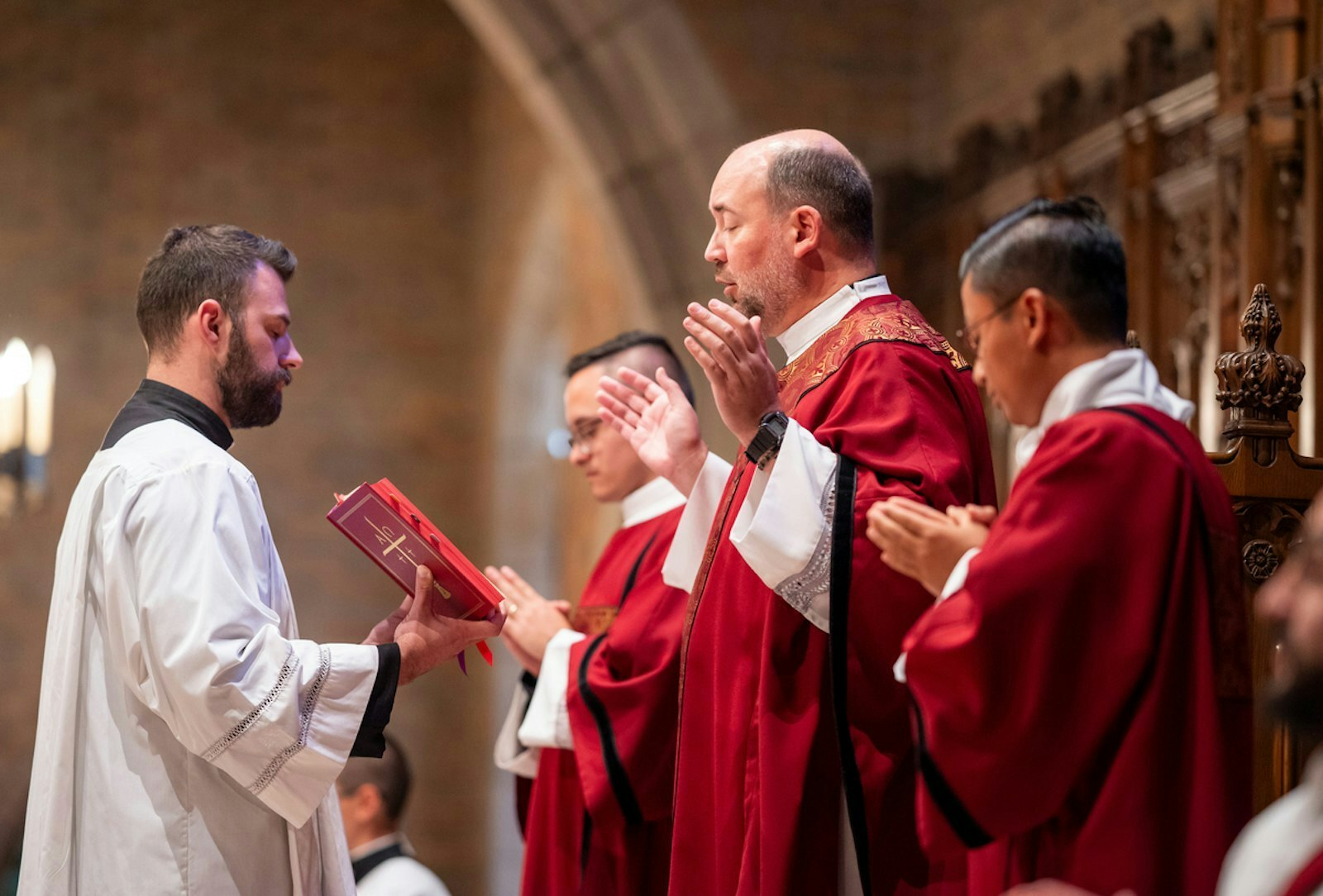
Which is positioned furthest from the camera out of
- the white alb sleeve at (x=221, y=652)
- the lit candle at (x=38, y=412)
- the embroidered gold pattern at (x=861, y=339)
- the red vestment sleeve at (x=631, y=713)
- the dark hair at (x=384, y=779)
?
the lit candle at (x=38, y=412)

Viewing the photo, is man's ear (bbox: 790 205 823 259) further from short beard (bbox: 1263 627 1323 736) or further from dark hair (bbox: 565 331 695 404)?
short beard (bbox: 1263 627 1323 736)

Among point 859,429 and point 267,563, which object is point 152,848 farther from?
point 859,429

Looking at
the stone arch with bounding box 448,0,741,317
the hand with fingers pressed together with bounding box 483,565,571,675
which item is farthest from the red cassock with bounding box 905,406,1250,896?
the stone arch with bounding box 448,0,741,317

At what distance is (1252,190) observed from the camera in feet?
14.9

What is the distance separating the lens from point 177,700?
2775 millimetres

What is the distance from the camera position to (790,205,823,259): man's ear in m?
3.04

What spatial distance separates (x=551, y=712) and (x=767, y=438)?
123cm

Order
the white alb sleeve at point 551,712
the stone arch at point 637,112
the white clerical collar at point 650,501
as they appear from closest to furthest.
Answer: the white alb sleeve at point 551,712 < the white clerical collar at point 650,501 < the stone arch at point 637,112

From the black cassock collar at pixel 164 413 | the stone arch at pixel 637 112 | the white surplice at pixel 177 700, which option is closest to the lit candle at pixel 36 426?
the stone arch at pixel 637 112

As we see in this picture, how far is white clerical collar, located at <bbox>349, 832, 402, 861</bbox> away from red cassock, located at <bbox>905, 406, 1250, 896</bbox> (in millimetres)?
3222

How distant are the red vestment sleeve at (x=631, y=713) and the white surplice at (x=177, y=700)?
2.37ft

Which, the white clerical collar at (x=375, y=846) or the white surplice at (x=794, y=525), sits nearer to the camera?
the white surplice at (x=794, y=525)

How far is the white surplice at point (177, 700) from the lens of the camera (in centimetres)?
280

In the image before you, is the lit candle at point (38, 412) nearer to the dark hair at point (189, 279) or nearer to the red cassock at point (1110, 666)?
the dark hair at point (189, 279)
